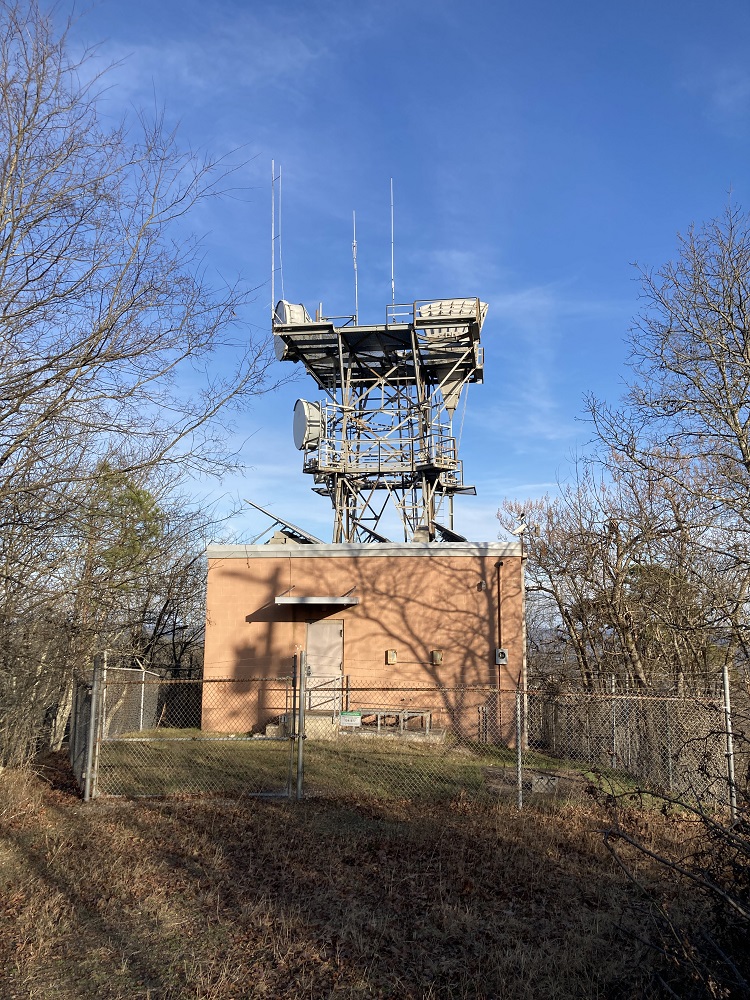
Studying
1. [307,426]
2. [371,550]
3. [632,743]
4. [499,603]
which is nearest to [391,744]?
[499,603]

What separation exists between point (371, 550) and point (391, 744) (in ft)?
15.8

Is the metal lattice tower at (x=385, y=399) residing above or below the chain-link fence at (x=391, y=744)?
above

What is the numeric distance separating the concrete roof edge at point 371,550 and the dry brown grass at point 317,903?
28.2ft

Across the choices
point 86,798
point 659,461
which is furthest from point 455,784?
point 659,461

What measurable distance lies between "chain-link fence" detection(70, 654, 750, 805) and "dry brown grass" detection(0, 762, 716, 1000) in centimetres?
88

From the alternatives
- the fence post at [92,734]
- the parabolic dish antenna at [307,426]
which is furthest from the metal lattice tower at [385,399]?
the fence post at [92,734]

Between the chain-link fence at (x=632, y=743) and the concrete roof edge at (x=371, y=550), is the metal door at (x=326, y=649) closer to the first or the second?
the concrete roof edge at (x=371, y=550)

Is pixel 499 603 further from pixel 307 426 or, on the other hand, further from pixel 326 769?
pixel 307 426

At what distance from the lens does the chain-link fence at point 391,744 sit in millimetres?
10102

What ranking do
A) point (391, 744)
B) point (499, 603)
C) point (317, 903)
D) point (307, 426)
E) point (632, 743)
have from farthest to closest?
1. point (307, 426)
2. point (499, 603)
3. point (391, 744)
4. point (632, 743)
5. point (317, 903)

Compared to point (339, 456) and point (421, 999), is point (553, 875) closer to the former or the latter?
point (421, 999)

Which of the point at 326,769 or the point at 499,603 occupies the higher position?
the point at 499,603

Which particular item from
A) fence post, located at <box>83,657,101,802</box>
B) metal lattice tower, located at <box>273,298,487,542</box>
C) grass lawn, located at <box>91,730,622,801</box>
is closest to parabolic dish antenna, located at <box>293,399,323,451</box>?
metal lattice tower, located at <box>273,298,487,542</box>

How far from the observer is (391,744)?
48.2 ft
